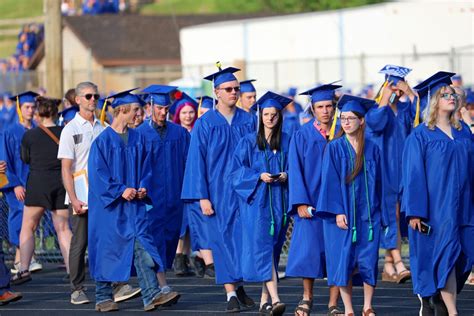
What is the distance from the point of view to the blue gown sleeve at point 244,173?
41.4ft

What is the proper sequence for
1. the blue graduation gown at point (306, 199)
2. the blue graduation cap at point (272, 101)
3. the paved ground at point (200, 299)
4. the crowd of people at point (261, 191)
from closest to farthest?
the crowd of people at point (261, 191)
the blue graduation gown at point (306, 199)
the blue graduation cap at point (272, 101)
the paved ground at point (200, 299)

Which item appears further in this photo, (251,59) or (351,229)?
(251,59)

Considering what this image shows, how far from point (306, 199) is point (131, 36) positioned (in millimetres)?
44881

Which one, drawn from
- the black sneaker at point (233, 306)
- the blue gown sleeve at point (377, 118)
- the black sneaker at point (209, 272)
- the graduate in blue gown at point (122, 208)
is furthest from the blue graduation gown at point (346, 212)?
the black sneaker at point (209, 272)

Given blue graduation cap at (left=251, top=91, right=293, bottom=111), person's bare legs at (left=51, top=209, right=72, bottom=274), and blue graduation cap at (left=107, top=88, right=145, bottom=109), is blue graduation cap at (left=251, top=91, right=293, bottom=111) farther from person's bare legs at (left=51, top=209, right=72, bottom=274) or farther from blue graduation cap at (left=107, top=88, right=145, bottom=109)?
person's bare legs at (left=51, top=209, right=72, bottom=274)

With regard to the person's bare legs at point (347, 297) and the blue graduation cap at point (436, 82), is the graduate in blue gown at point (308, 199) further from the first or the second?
the blue graduation cap at point (436, 82)

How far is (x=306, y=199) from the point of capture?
40.1 ft

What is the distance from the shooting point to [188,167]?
44.8ft

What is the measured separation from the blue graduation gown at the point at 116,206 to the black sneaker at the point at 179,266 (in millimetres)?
3129

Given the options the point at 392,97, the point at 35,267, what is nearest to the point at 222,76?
the point at 392,97

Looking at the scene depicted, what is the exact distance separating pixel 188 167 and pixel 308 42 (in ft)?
76.9

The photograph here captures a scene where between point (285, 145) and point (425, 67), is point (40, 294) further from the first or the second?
point (425, 67)

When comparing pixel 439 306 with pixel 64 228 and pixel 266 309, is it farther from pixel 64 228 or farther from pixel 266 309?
pixel 64 228

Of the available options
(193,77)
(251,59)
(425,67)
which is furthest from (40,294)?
(251,59)
